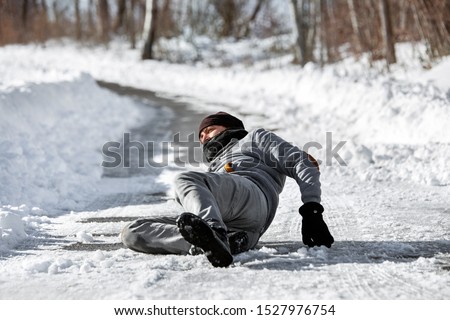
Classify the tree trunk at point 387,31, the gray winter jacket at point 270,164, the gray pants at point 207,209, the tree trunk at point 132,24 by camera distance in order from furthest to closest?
the tree trunk at point 132,24, the tree trunk at point 387,31, the gray winter jacket at point 270,164, the gray pants at point 207,209

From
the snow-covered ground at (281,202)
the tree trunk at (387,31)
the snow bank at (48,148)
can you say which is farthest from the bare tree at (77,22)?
the snow bank at (48,148)

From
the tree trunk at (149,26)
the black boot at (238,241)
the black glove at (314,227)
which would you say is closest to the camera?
the black boot at (238,241)

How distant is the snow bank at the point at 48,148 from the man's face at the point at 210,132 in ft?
4.57

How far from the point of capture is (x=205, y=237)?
3.44m

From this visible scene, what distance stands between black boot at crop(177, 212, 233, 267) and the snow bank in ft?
4.78

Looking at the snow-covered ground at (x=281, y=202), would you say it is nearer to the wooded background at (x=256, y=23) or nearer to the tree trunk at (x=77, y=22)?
the wooded background at (x=256, y=23)

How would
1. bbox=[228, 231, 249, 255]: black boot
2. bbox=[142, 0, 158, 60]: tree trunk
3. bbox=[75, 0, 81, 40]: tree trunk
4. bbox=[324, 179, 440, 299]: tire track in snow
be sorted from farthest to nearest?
1. bbox=[75, 0, 81, 40]: tree trunk
2. bbox=[142, 0, 158, 60]: tree trunk
3. bbox=[228, 231, 249, 255]: black boot
4. bbox=[324, 179, 440, 299]: tire track in snow

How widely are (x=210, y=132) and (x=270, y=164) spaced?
50 cm

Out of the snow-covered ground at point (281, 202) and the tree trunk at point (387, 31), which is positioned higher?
the tree trunk at point (387, 31)

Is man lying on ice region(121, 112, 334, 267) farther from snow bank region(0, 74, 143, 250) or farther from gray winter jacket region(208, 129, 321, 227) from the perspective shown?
snow bank region(0, 74, 143, 250)

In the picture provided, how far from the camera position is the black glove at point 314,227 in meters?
4.04

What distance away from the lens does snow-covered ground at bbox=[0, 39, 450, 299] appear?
340 cm

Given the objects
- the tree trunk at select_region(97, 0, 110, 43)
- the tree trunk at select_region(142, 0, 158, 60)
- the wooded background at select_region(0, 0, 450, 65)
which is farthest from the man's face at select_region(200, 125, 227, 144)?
the tree trunk at select_region(97, 0, 110, 43)
